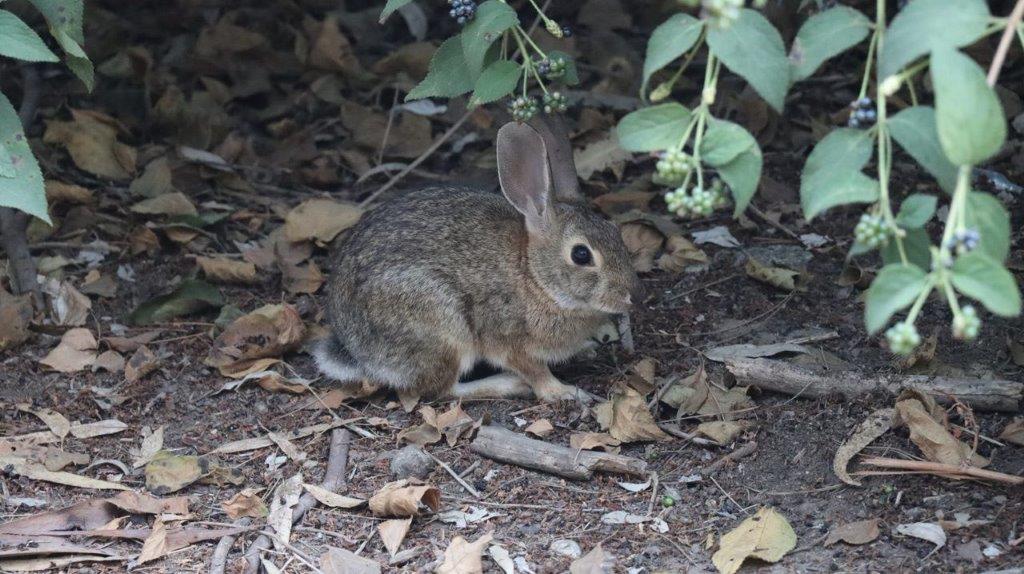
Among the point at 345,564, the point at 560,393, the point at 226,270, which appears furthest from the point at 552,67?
the point at 226,270

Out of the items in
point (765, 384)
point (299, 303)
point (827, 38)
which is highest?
point (827, 38)

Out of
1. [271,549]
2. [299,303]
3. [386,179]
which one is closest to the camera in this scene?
[271,549]

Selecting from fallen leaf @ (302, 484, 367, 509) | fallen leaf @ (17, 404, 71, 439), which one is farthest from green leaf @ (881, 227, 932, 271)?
fallen leaf @ (17, 404, 71, 439)

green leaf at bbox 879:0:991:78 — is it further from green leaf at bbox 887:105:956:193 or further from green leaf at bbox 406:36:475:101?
green leaf at bbox 406:36:475:101

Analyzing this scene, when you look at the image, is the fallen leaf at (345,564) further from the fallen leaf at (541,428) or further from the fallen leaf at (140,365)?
the fallen leaf at (140,365)

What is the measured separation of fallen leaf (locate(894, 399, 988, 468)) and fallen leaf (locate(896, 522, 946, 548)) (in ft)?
1.21

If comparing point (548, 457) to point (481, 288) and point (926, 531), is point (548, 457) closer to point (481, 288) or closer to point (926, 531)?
point (481, 288)

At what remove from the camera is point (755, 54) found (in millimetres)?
3242

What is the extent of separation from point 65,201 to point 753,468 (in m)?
4.42

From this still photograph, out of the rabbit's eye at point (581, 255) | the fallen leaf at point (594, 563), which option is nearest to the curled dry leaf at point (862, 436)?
the fallen leaf at point (594, 563)

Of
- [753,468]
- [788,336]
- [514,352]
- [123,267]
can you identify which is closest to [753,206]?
[788,336]

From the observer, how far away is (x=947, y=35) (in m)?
2.91

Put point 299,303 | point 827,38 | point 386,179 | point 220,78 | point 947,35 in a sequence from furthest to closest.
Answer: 1. point 220,78
2. point 386,179
3. point 299,303
4. point 827,38
5. point 947,35

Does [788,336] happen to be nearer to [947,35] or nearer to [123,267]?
[947,35]
